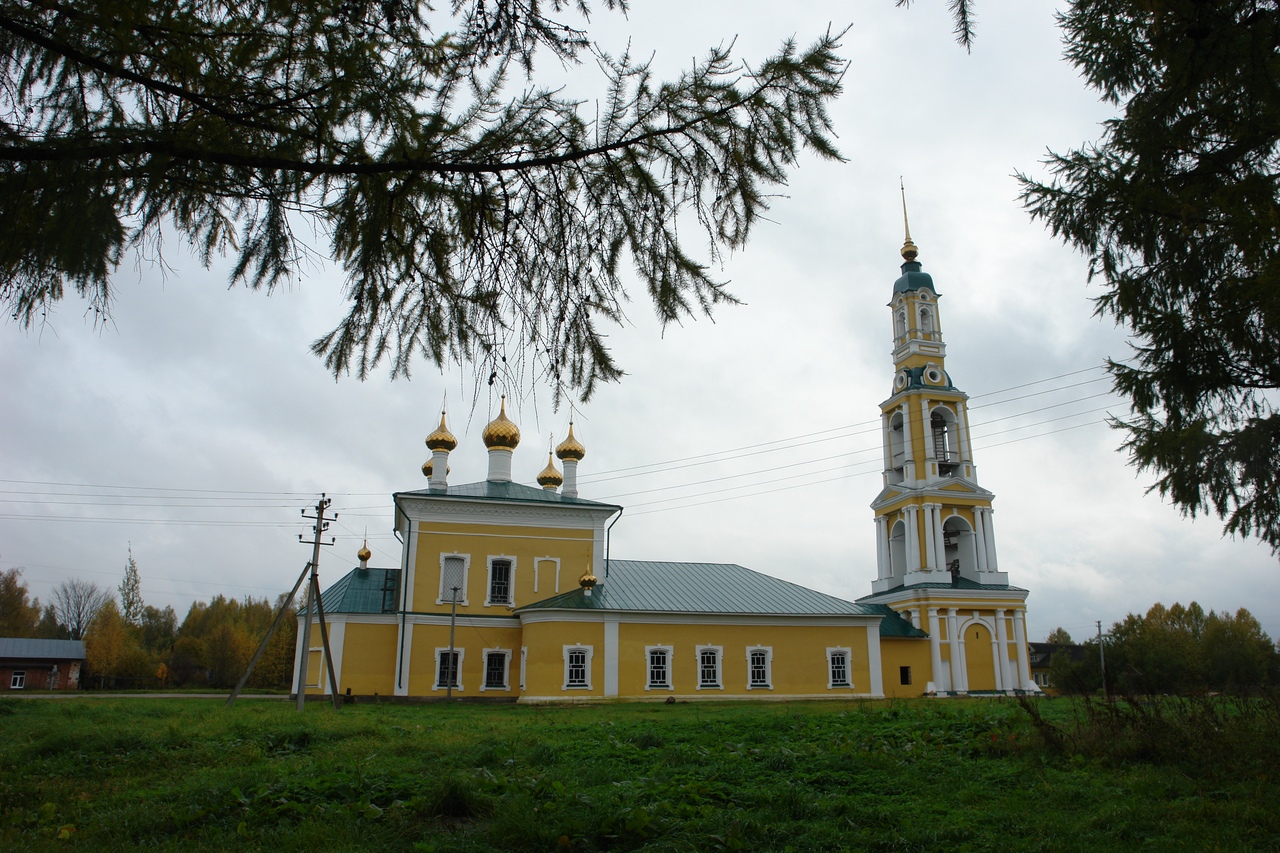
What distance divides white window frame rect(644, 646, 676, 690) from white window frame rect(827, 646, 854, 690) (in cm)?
519

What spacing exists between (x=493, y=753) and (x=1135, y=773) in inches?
226

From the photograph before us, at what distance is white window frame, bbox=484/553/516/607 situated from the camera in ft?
89.9

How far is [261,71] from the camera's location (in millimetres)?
4129

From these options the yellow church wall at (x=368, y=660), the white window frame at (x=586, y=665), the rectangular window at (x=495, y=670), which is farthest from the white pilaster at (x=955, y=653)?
the yellow church wall at (x=368, y=660)

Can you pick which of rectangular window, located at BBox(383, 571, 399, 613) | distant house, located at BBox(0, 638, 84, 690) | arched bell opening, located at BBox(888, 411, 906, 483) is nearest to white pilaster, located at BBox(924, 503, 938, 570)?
arched bell opening, located at BBox(888, 411, 906, 483)

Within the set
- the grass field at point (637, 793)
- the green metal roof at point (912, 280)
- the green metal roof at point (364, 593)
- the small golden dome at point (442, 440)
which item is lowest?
the grass field at point (637, 793)

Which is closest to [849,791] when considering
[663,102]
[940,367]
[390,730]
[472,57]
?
[663,102]

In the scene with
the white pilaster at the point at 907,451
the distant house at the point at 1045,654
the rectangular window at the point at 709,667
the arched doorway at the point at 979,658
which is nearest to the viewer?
the rectangular window at the point at 709,667

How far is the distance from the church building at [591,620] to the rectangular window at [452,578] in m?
0.04

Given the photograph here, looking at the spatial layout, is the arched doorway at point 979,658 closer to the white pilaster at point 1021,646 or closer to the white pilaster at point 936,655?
the white pilaster at point 936,655

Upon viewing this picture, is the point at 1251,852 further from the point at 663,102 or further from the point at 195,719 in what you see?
the point at 195,719

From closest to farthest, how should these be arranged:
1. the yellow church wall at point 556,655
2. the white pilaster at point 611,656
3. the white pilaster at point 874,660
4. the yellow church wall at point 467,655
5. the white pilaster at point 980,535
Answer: the yellow church wall at point 556,655, the white pilaster at point 611,656, the yellow church wall at point 467,655, the white pilaster at point 874,660, the white pilaster at point 980,535

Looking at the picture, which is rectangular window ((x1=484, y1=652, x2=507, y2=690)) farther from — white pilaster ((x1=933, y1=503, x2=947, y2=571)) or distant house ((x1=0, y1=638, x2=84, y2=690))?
distant house ((x1=0, y1=638, x2=84, y2=690))

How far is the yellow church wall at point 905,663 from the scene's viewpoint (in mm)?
29875
